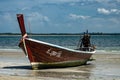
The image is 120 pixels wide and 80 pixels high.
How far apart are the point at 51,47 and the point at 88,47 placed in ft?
15.8

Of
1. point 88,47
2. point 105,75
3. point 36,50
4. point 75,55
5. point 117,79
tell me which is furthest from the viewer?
point 88,47

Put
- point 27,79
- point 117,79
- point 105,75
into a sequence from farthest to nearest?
point 105,75 < point 117,79 < point 27,79

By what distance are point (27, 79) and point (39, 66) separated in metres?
4.85

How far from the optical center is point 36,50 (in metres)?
19.5

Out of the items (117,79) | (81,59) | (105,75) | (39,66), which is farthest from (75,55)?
(117,79)

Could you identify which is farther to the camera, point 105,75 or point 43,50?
point 43,50

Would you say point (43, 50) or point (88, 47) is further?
point (88, 47)

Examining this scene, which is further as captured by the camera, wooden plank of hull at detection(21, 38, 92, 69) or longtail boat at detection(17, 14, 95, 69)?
wooden plank of hull at detection(21, 38, 92, 69)

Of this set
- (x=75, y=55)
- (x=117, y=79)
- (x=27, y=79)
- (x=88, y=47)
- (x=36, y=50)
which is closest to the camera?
(x=27, y=79)

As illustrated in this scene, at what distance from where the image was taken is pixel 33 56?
64.2 ft

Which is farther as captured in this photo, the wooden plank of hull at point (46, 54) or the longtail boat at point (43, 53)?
the wooden plank of hull at point (46, 54)

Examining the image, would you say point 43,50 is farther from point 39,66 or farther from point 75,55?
point 75,55

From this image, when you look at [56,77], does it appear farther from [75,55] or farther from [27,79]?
[75,55]

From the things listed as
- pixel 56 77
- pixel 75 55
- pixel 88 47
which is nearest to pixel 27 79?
pixel 56 77
